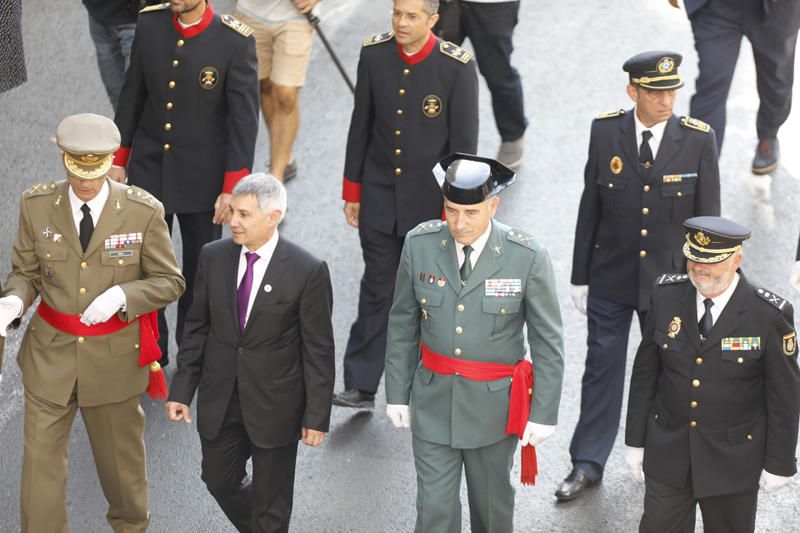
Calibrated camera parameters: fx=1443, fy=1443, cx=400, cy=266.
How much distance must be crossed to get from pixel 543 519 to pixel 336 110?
4.44 m

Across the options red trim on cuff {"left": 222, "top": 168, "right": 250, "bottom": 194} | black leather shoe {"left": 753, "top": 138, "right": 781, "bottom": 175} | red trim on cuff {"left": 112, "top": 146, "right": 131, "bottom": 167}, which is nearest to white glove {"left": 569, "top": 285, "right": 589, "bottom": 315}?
red trim on cuff {"left": 222, "top": 168, "right": 250, "bottom": 194}

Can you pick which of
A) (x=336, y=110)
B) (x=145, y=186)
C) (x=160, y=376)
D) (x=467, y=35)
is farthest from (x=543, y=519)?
(x=336, y=110)

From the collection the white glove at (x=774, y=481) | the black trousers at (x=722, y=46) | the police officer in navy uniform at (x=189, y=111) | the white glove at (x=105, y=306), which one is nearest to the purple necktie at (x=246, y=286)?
the white glove at (x=105, y=306)

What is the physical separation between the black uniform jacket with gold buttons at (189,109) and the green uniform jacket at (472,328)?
2.00 m

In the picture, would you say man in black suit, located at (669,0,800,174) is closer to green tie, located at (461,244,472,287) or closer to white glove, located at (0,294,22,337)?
green tie, located at (461,244,472,287)

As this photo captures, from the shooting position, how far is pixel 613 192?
6.70m

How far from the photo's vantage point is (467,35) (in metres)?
9.25

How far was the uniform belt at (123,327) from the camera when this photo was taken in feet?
19.8

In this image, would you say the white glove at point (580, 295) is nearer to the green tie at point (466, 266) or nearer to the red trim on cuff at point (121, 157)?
the green tie at point (466, 266)

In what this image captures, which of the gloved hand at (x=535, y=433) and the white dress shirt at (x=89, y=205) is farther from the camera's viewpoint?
the white dress shirt at (x=89, y=205)

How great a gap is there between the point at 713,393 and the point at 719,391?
0.02 metres

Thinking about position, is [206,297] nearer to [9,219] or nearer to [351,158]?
[351,158]

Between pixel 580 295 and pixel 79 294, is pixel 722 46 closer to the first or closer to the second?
pixel 580 295

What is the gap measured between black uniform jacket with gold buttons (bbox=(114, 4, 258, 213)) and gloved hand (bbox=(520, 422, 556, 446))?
8.20ft
